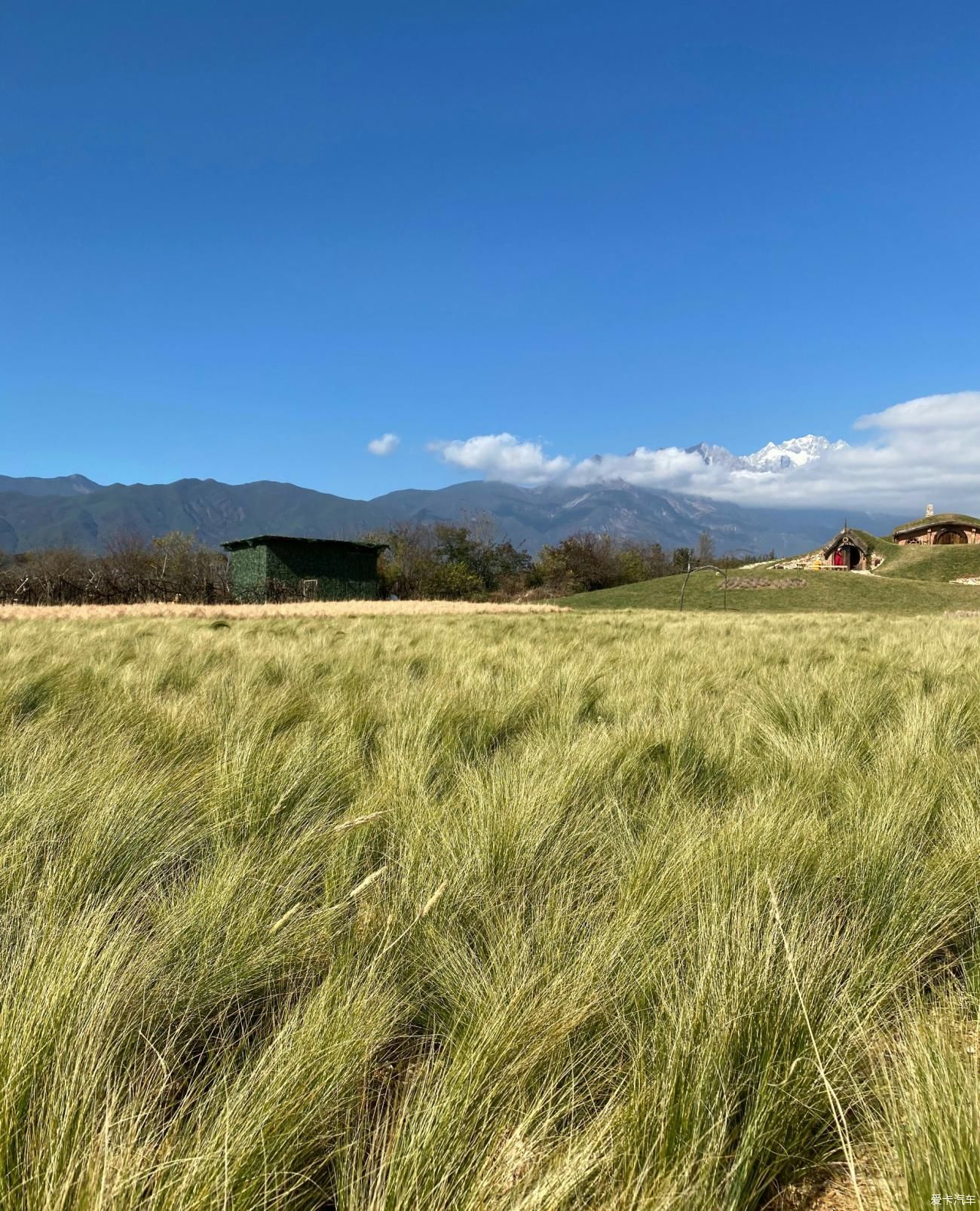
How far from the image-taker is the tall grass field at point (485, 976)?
2.54ft

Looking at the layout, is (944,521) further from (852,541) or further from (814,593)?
(814,593)

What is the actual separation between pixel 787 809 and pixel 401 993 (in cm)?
120

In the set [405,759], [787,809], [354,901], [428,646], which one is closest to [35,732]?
[405,759]

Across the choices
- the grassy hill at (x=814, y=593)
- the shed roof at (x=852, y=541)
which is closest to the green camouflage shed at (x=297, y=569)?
the grassy hill at (x=814, y=593)

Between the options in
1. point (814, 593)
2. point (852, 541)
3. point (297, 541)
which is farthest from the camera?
point (852, 541)

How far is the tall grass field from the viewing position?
2.54 feet

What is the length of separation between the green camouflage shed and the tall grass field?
1247 inches

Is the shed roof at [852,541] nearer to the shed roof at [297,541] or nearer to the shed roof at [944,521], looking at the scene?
the shed roof at [944,521]

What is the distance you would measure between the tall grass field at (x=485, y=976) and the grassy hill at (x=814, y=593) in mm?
29837

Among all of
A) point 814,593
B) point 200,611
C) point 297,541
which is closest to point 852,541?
point 814,593

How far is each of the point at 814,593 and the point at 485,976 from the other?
1448 inches

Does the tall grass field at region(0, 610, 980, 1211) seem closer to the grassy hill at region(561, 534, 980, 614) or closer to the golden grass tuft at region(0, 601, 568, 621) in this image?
the golden grass tuft at region(0, 601, 568, 621)

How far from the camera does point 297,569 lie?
35.3 metres

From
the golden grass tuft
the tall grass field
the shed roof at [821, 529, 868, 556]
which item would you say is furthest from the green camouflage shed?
the shed roof at [821, 529, 868, 556]
